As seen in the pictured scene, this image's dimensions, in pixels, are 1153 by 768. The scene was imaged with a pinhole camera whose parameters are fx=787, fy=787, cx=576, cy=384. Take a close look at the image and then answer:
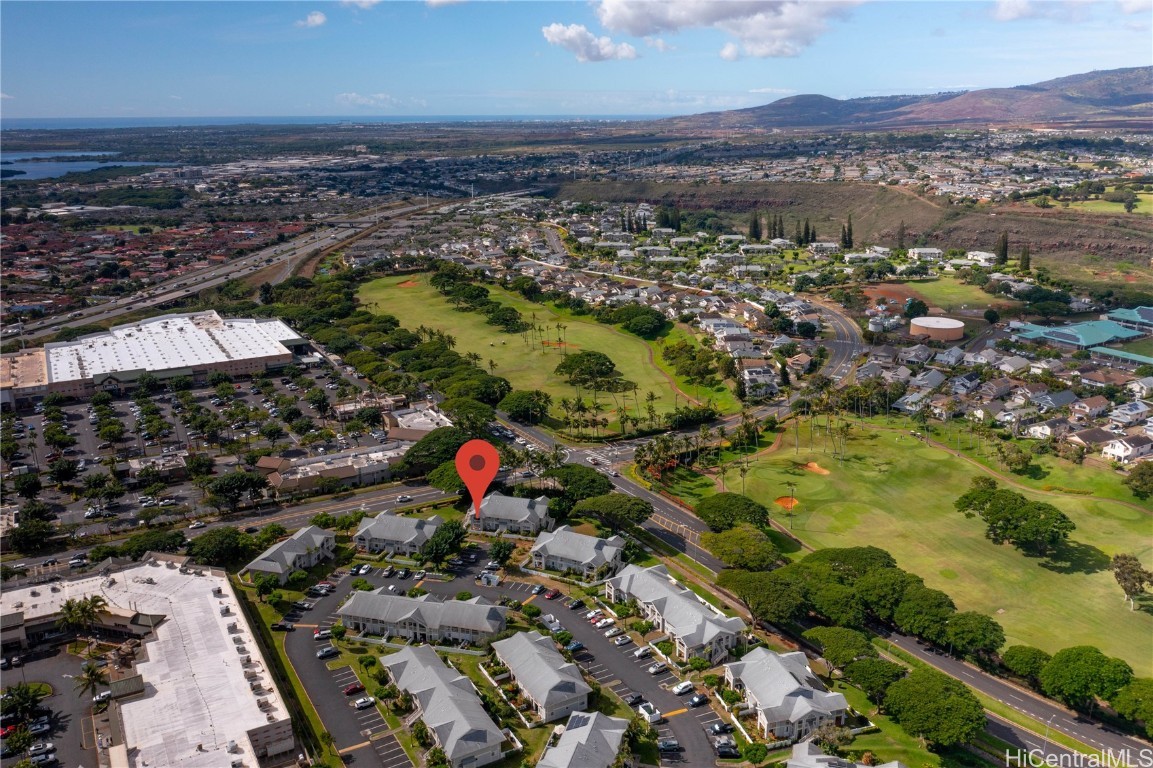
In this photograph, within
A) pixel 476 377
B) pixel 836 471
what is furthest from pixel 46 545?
pixel 836 471

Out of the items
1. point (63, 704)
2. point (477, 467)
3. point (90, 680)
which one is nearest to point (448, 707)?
point (90, 680)

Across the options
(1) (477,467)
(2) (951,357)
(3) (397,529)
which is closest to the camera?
(3) (397,529)

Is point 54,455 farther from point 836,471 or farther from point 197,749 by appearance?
point 836,471

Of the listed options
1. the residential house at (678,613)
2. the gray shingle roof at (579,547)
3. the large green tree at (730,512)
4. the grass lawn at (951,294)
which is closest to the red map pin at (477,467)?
the gray shingle roof at (579,547)

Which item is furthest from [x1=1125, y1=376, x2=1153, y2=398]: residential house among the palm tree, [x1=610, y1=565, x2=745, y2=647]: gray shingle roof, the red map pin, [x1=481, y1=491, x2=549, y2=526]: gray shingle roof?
the palm tree

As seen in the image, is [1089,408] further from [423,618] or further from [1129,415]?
[423,618]
